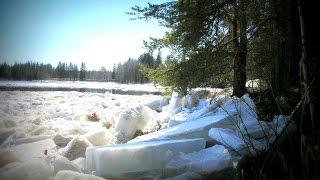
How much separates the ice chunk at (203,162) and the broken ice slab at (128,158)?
16 cm

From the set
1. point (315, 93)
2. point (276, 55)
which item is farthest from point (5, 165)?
point (276, 55)

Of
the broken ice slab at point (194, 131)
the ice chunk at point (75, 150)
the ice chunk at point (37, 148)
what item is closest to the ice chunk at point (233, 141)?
the broken ice slab at point (194, 131)

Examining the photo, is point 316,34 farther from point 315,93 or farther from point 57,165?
point 57,165

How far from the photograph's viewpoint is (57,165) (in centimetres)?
354

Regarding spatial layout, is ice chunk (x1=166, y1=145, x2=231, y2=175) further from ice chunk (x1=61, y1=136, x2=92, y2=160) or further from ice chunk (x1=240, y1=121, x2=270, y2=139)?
ice chunk (x1=61, y1=136, x2=92, y2=160)

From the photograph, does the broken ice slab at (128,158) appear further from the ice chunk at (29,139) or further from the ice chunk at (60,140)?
the ice chunk at (29,139)

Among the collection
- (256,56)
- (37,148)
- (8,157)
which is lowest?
(37,148)

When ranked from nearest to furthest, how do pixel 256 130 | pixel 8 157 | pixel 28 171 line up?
1. pixel 28 171
2. pixel 8 157
3. pixel 256 130

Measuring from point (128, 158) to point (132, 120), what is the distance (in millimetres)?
3590

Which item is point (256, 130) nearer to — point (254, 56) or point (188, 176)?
point (188, 176)

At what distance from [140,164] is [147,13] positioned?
430cm

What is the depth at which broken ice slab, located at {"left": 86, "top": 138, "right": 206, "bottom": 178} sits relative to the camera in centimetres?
369

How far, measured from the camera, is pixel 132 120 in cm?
736

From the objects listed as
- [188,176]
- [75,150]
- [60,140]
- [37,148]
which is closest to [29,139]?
[60,140]
